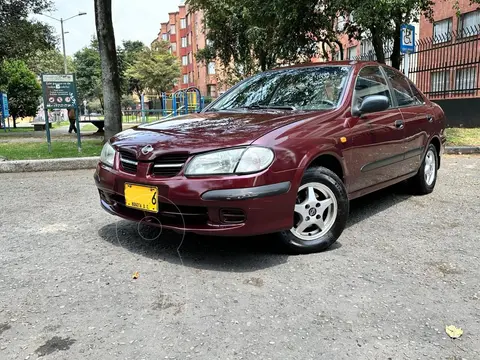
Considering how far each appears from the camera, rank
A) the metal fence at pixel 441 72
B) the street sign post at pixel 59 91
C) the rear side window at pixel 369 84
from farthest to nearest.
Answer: the metal fence at pixel 441 72 < the street sign post at pixel 59 91 < the rear side window at pixel 369 84

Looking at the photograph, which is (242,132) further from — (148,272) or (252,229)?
(148,272)

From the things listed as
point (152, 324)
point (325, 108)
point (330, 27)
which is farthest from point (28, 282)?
point (330, 27)

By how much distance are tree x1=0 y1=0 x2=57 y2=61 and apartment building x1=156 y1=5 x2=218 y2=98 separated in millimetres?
34918

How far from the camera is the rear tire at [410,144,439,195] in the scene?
5262mm

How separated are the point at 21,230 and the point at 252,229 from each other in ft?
8.01

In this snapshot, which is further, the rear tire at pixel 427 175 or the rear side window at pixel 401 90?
the rear tire at pixel 427 175

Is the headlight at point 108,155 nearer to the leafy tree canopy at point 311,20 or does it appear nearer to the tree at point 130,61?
the leafy tree canopy at point 311,20

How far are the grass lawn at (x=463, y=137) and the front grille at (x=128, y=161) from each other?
28.1 feet

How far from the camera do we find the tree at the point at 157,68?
1996 inches

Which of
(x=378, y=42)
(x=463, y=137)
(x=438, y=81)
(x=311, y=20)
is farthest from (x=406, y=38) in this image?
(x=438, y=81)

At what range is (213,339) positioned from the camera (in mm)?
2266

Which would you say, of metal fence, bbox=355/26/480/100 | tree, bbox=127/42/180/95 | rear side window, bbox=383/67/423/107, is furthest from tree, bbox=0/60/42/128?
rear side window, bbox=383/67/423/107

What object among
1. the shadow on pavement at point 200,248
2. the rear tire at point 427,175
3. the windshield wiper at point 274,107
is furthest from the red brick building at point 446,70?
the shadow on pavement at point 200,248

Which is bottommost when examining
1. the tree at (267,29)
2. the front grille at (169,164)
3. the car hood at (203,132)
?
the front grille at (169,164)
